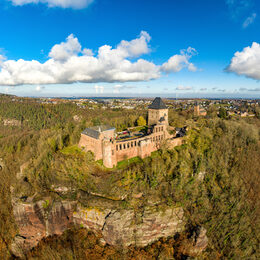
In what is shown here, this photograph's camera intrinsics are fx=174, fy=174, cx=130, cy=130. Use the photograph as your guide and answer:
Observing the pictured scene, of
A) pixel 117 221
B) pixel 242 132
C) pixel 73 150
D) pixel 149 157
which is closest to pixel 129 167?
pixel 149 157

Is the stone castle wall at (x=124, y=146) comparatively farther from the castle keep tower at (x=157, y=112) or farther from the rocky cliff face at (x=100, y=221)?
the rocky cliff face at (x=100, y=221)

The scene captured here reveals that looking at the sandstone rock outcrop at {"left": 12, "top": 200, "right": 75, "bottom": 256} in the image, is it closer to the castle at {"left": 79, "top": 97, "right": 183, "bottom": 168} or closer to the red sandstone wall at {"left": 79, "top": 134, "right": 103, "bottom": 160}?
the red sandstone wall at {"left": 79, "top": 134, "right": 103, "bottom": 160}

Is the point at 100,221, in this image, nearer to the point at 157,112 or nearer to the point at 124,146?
the point at 124,146

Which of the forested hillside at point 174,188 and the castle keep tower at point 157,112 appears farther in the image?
the castle keep tower at point 157,112

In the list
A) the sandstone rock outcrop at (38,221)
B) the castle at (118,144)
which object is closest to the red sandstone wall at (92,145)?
the castle at (118,144)

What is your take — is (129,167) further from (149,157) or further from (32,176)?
(32,176)

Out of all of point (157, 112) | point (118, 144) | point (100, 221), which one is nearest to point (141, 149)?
point (118, 144)

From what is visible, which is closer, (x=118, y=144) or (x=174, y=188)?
(x=118, y=144)

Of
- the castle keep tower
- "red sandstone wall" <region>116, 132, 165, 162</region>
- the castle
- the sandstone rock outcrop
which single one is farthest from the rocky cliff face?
the castle keep tower

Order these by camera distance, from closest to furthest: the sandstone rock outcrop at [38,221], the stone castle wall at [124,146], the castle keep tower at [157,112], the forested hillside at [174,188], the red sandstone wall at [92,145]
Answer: the forested hillside at [174,188], the stone castle wall at [124,146], the sandstone rock outcrop at [38,221], the red sandstone wall at [92,145], the castle keep tower at [157,112]
